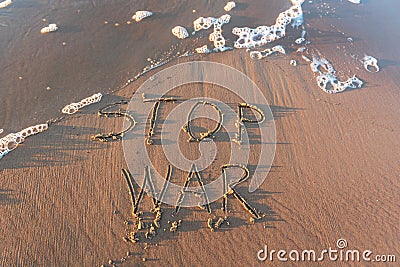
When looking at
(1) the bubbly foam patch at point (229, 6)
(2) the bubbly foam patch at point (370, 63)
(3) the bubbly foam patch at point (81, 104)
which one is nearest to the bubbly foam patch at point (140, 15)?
(1) the bubbly foam patch at point (229, 6)

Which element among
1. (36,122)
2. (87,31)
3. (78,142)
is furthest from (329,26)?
(36,122)

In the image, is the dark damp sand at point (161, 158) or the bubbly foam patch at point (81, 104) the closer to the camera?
the dark damp sand at point (161, 158)

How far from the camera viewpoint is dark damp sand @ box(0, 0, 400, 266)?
17.6 feet

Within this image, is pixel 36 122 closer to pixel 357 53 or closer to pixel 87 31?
pixel 87 31

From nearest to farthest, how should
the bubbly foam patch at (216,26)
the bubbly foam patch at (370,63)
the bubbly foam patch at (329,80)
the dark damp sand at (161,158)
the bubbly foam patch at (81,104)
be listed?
the dark damp sand at (161,158) → the bubbly foam patch at (81,104) → the bubbly foam patch at (329,80) → the bubbly foam patch at (370,63) → the bubbly foam patch at (216,26)

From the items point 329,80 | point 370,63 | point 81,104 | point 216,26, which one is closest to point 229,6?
point 216,26

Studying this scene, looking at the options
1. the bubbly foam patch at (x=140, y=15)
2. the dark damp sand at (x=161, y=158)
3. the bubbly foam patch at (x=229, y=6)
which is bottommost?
the dark damp sand at (x=161, y=158)

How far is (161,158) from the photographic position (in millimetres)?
6164

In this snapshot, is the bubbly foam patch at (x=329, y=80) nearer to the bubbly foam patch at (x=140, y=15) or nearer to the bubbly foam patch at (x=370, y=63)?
the bubbly foam patch at (x=370, y=63)

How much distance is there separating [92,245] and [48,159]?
193cm

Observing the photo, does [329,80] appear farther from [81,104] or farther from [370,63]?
[81,104]

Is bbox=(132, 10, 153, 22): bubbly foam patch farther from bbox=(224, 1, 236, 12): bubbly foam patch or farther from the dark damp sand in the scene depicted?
bbox=(224, 1, 236, 12): bubbly foam patch

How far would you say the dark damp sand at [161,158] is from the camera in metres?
5.36

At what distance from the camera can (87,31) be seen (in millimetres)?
7930
